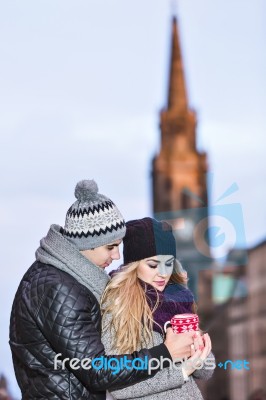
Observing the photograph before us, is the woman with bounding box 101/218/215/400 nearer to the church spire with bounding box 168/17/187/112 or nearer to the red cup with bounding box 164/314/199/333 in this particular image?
the red cup with bounding box 164/314/199/333

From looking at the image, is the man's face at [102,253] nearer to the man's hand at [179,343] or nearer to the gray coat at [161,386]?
the gray coat at [161,386]

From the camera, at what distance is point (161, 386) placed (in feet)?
9.97

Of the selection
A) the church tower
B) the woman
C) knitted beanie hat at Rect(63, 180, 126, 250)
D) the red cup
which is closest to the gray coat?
the woman

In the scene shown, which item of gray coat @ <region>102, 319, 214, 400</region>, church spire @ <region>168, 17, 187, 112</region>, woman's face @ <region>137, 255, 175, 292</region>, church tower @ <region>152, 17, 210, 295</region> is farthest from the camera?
church tower @ <region>152, 17, 210, 295</region>

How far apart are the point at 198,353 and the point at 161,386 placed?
149mm

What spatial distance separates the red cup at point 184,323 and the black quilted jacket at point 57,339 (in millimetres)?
78

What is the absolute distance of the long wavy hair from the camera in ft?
10.1

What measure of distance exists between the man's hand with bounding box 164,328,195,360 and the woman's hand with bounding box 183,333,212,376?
17mm

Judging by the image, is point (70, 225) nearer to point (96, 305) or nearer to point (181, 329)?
point (96, 305)

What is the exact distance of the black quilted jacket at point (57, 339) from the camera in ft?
9.58

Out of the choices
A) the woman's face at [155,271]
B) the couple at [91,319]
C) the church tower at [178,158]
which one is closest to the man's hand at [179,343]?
the couple at [91,319]

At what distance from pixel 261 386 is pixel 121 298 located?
93.8ft

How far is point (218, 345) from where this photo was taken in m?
35.2

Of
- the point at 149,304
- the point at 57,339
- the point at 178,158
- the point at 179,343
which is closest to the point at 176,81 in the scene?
the point at 178,158
